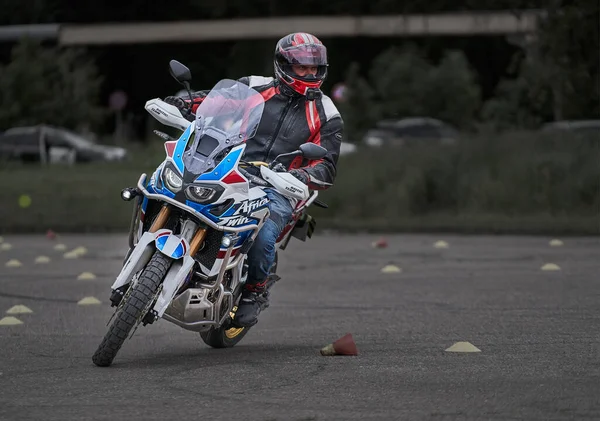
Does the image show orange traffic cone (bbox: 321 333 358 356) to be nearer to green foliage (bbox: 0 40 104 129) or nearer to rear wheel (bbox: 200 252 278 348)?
rear wheel (bbox: 200 252 278 348)

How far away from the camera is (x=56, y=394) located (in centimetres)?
712

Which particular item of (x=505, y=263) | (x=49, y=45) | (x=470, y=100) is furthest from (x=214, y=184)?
(x=49, y=45)

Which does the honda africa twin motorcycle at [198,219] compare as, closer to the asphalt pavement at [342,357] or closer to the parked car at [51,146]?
the asphalt pavement at [342,357]

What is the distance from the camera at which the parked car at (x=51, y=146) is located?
134ft

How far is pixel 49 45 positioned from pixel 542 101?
31946mm

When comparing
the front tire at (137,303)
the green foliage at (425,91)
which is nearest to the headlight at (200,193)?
the front tire at (137,303)

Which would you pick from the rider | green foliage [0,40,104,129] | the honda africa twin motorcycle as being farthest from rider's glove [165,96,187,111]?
green foliage [0,40,104,129]

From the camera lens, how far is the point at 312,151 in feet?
27.5

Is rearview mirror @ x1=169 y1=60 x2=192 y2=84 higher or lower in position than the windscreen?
higher

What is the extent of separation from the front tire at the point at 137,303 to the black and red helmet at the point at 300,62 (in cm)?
170

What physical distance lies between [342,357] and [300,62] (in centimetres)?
188

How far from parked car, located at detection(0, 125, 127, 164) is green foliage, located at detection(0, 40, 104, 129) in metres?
0.99

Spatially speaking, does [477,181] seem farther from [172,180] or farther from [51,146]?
[51,146]

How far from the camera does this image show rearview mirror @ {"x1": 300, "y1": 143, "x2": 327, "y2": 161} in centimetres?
Result: 838
